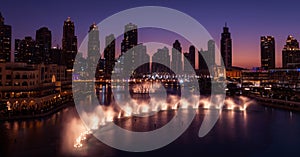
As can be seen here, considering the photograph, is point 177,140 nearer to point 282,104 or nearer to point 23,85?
point 23,85

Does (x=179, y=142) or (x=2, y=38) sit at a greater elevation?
(x=2, y=38)

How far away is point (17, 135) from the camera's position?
43.6 feet

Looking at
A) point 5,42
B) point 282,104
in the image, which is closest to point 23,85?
point 282,104

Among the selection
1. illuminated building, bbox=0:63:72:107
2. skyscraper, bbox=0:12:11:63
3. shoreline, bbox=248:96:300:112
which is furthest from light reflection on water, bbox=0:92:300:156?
skyscraper, bbox=0:12:11:63

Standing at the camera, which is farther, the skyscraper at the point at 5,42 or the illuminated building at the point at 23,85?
the skyscraper at the point at 5,42

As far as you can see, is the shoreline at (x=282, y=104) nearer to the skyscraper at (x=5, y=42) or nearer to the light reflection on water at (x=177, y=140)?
the light reflection on water at (x=177, y=140)

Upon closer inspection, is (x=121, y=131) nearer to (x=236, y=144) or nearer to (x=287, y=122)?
(x=236, y=144)

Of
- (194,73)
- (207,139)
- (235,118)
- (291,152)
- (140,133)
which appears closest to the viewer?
(291,152)

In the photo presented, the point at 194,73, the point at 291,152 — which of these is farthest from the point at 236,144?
the point at 194,73

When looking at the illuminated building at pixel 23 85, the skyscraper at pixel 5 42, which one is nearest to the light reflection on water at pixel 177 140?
the illuminated building at pixel 23 85

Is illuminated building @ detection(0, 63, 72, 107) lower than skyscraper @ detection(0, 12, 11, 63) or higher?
lower

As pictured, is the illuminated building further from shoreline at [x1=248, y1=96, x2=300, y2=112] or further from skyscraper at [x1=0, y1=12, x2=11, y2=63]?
skyscraper at [x1=0, y1=12, x2=11, y2=63]

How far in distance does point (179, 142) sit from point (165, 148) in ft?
3.75

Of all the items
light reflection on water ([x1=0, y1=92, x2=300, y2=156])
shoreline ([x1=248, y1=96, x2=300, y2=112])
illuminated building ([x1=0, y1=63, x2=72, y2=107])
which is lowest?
light reflection on water ([x1=0, y1=92, x2=300, y2=156])
